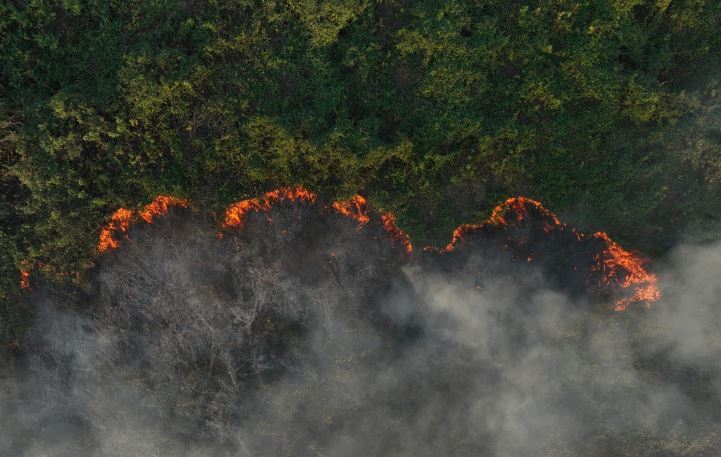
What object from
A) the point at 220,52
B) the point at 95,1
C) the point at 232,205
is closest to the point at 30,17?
the point at 95,1

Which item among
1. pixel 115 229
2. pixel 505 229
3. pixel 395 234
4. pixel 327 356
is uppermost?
pixel 505 229

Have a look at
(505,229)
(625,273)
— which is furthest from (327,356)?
(625,273)

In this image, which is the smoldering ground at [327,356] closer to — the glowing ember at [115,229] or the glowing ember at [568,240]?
the glowing ember at [115,229]

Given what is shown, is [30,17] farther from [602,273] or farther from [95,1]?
[602,273]

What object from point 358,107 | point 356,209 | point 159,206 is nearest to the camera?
point 358,107

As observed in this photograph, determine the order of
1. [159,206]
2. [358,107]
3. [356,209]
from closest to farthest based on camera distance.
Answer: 1. [358,107]
2. [159,206]
3. [356,209]

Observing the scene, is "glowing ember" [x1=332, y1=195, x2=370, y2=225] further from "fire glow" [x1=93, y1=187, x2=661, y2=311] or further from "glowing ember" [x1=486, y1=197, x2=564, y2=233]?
"glowing ember" [x1=486, y1=197, x2=564, y2=233]

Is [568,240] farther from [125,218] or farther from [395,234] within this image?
[125,218]

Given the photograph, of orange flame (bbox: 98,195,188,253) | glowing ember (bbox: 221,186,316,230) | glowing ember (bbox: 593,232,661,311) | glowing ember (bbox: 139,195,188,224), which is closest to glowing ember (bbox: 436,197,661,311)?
glowing ember (bbox: 593,232,661,311)
